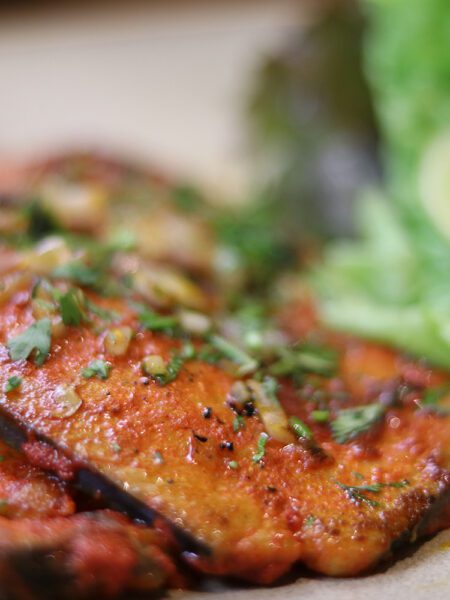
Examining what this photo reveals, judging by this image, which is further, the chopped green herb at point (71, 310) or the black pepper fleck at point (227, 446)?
the chopped green herb at point (71, 310)

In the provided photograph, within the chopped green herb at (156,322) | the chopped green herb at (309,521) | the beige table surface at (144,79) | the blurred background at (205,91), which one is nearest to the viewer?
the chopped green herb at (309,521)

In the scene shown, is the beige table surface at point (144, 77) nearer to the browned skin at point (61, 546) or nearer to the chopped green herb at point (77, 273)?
the chopped green herb at point (77, 273)

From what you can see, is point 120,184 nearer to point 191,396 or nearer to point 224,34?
point 191,396

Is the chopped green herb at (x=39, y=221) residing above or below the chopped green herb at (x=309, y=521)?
above

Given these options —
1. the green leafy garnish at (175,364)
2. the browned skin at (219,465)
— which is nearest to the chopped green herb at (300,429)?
the browned skin at (219,465)

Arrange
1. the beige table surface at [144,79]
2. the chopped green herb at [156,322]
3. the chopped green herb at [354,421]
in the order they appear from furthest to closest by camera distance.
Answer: the beige table surface at [144,79] < the chopped green herb at [156,322] < the chopped green herb at [354,421]

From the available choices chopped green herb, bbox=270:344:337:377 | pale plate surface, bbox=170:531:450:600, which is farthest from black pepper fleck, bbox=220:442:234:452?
chopped green herb, bbox=270:344:337:377

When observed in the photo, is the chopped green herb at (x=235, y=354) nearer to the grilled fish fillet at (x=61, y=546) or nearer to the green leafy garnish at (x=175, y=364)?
the green leafy garnish at (x=175, y=364)

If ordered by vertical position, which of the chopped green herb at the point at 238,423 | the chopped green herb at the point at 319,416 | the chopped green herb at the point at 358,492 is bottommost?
the chopped green herb at the point at 358,492
